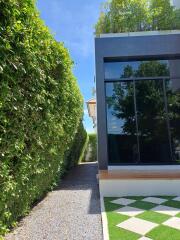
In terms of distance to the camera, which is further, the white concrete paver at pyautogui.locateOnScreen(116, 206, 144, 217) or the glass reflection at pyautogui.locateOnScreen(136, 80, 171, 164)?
the glass reflection at pyautogui.locateOnScreen(136, 80, 171, 164)

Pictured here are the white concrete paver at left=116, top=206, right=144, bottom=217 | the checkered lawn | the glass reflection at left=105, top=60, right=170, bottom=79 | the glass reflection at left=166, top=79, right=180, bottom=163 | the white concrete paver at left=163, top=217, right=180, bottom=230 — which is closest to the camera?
the checkered lawn

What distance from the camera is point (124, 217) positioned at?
4.50 m

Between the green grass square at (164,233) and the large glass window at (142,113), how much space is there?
4516mm

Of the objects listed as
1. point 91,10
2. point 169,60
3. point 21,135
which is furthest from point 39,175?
point 91,10

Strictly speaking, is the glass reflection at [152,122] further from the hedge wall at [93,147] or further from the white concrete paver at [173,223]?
the hedge wall at [93,147]

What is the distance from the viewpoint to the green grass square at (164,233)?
3.59m

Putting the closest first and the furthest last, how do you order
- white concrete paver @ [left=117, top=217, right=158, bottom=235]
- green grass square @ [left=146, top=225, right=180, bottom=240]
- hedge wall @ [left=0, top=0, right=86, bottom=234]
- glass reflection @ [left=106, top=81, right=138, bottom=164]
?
1. hedge wall @ [left=0, top=0, right=86, bottom=234]
2. green grass square @ [left=146, top=225, right=180, bottom=240]
3. white concrete paver @ [left=117, top=217, right=158, bottom=235]
4. glass reflection @ [left=106, top=81, right=138, bottom=164]

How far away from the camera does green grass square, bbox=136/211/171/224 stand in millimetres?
4273

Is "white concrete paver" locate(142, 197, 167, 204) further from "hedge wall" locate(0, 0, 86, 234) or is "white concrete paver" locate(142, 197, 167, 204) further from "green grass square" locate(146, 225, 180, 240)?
"hedge wall" locate(0, 0, 86, 234)

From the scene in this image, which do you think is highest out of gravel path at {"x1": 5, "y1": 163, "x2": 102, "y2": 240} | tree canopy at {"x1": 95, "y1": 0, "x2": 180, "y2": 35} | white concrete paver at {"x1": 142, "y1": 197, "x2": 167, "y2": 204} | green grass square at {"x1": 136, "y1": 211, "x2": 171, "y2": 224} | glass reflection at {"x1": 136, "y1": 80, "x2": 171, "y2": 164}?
tree canopy at {"x1": 95, "y1": 0, "x2": 180, "y2": 35}

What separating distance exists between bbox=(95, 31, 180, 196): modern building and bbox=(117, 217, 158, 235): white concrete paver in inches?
154

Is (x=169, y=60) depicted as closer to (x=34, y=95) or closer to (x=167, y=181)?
(x=167, y=181)

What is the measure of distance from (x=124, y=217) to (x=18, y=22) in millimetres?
3566

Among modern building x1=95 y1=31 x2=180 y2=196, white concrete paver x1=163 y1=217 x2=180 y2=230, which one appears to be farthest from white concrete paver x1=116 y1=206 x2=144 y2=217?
modern building x1=95 y1=31 x2=180 y2=196
